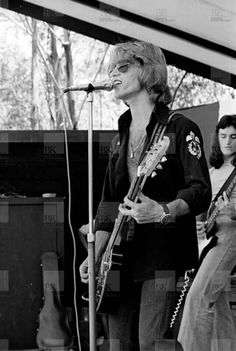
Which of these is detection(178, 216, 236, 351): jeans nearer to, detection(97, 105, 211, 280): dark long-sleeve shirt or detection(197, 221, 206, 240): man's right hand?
detection(197, 221, 206, 240): man's right hand

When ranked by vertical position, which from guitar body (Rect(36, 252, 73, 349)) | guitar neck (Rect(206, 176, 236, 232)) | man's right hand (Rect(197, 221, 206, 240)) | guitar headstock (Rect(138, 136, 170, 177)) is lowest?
guitar body (Rect(36, 252, 73, 349))

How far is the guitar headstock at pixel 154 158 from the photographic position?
1878mm

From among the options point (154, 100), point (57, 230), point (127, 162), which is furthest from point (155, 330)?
point (57, 230)

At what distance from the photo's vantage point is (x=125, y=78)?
2.07 meters

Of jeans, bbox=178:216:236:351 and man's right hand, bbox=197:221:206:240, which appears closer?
jeans, bbox=178:216:236:351

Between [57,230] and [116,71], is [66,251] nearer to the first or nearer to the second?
[57,230]

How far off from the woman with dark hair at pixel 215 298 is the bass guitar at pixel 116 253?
1.03 m

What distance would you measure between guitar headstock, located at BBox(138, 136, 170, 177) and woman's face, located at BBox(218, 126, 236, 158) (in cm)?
145

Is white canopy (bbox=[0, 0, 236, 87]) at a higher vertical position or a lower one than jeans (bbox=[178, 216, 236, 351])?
higher

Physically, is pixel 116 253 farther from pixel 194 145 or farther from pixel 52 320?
pixel 52 320

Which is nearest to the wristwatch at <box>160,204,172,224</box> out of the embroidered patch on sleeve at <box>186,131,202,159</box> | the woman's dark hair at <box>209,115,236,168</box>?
the embroidered patch on sleeve at <box>186,131,202,159</box>

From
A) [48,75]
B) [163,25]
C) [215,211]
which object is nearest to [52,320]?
[215,211]

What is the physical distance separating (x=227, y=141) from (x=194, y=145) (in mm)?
1444

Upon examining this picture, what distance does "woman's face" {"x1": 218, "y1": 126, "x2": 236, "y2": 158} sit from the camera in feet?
10.9
